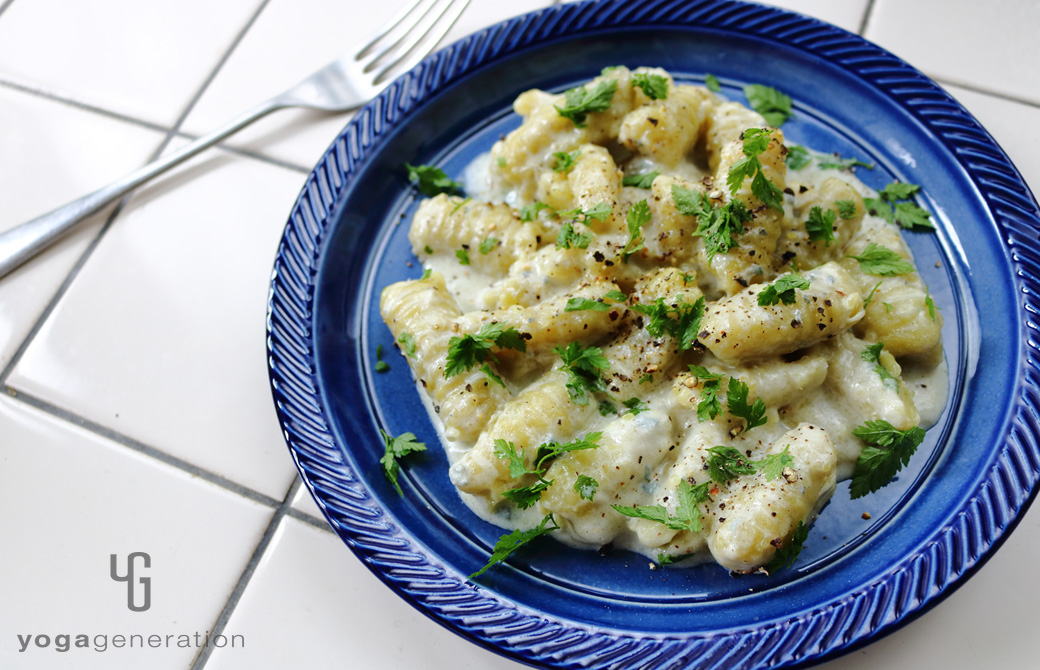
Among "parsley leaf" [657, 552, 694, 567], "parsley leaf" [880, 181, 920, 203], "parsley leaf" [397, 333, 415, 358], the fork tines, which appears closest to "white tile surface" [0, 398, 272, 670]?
"parsley leaf" [397, 333, 415, 358]

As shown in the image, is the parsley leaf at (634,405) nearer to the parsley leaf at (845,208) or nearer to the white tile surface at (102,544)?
the parsley leaf at (845,208)

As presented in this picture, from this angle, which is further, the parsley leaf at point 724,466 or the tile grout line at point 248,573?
the tile grout line at point 248,573

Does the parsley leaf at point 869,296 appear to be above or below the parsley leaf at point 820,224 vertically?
below

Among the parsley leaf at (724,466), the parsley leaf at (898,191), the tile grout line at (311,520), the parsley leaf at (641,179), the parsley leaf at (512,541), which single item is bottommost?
the parsley leaf at (512,541)

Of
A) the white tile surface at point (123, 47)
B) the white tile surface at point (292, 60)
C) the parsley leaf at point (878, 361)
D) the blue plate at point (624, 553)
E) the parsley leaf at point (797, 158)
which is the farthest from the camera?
the white tile surface at point (123, 47)

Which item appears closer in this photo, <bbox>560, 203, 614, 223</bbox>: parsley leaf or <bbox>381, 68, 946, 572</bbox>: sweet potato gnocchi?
<bbox>381, 68, 946, 572</bbox>: sweet potato gnocchi

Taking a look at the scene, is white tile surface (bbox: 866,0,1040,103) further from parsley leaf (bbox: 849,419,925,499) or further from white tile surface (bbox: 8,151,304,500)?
white tile surface (bbox: 8,151,304,500)

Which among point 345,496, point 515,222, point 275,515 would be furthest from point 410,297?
point 275,515

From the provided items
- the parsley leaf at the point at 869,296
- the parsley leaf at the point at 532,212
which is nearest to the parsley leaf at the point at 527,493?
the parsley leaf at the point at 532,212
